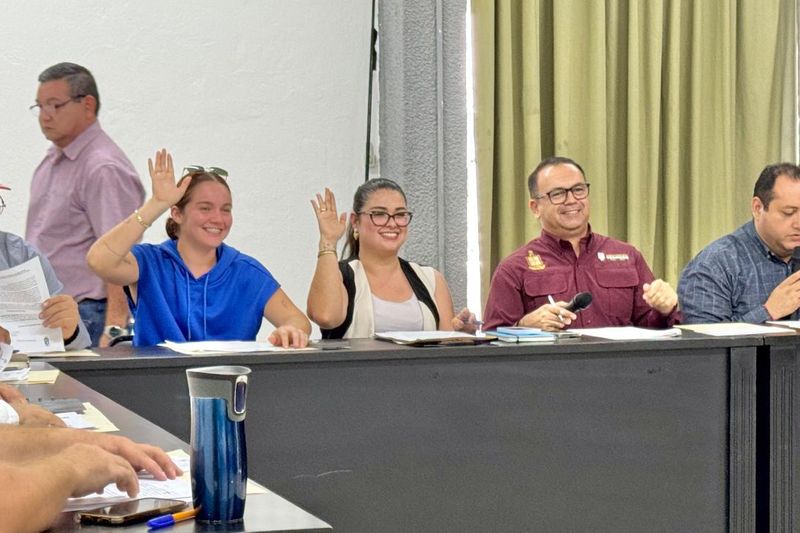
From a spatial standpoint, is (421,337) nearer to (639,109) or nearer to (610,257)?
(610,257)

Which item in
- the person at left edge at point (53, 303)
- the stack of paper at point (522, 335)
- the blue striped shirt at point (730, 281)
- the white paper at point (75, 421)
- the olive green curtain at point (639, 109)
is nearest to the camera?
the white paper at point (75, 421)

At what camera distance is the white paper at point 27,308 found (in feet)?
8.67

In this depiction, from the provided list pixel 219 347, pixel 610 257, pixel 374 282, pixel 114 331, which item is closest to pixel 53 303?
pixel 219 347

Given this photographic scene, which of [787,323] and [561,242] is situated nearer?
[787,323]

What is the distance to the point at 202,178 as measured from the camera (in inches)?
127

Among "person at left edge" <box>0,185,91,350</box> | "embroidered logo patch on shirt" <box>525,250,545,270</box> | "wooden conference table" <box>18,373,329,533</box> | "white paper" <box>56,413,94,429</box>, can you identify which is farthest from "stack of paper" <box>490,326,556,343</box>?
"wooden conference table" <box>18,373,329,533</box>

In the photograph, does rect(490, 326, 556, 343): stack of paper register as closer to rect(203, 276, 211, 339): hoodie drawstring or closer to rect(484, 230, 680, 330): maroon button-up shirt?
rect(484, 230, 680, 330): maroon button-up shirt

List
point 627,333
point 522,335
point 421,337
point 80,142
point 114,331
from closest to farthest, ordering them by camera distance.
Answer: point 421,337, point 522,335, point 627,333, point 114,331, point 80,142

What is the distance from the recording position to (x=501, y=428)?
2.80 meters

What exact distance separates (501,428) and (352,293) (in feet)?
2.63

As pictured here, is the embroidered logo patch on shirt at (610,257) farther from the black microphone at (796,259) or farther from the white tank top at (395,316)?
the white tank top at (395,316)

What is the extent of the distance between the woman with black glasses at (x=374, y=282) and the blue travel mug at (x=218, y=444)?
Result: 2.09 m

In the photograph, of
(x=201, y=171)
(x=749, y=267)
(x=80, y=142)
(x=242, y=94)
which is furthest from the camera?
(x=242, y=94)

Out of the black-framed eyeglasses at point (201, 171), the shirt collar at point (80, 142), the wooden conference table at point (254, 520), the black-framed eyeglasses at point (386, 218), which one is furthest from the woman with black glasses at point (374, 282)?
the wooden conference table at point (254, 520)
